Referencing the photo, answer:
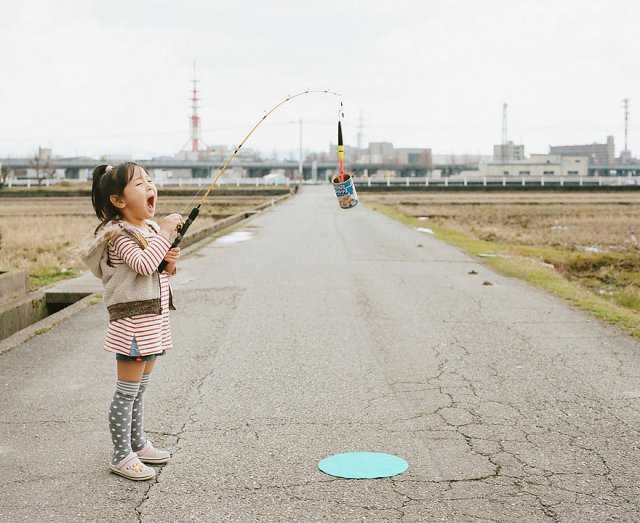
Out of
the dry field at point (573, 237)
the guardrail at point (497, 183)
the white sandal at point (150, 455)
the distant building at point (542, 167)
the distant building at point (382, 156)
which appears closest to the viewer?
the white sandal at point (150, 455)

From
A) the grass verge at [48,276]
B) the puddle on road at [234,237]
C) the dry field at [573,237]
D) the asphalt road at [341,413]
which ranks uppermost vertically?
the puddle on road at [234,237]

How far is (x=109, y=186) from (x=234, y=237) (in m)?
17.2

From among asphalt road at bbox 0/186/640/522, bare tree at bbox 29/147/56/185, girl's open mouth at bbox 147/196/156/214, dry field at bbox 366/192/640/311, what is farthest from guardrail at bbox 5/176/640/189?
girl's open mouth at bbox 147/196/156/214

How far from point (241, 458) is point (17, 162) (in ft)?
494

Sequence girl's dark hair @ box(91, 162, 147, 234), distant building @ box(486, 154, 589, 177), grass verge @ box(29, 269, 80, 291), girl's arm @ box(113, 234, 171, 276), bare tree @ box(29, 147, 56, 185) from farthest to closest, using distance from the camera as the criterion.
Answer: distant building @ box(486, 154, 589, 177) → bare tree @ box(29, 147, 56, 185) → grass verge @ box(29, 269, 80, 291) → girl's dark hair @ box(91, 162, 147, 234) → girl's arm @ box(113, 234, 171, 276)

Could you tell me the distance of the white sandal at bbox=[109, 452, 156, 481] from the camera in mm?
4191

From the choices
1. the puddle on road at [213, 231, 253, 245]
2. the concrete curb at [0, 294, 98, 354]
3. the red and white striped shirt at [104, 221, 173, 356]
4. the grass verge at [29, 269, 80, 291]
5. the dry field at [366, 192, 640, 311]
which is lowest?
the dry field at [366, 192, 640, 311]

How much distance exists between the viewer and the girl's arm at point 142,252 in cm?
410

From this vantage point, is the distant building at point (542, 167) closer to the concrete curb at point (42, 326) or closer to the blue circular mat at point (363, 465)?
the concrete curb at point (42, 326)

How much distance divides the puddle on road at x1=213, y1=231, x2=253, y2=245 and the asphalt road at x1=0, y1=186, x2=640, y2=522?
9288 mm

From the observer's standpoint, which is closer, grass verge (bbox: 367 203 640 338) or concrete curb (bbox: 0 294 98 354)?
concrete curb (bbox: 0 294 98 354)

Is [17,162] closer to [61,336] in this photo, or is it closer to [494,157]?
[494,157]

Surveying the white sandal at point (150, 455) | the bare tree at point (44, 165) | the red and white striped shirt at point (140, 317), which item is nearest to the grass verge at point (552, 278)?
the white sandal at point (150, 455)

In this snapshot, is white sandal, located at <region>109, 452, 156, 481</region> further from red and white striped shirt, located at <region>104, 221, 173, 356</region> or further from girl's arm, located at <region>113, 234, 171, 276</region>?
girl's arm, located at <region>113, 234, 171, 276</region>
